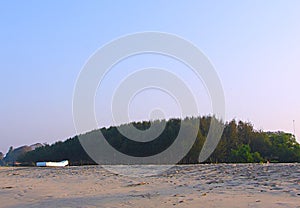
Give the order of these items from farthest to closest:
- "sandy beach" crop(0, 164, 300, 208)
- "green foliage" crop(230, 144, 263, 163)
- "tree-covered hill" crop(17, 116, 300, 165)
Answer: "tree-covered hill" crop(17, 116, 300, 165), "green foliage" crop(230, 144, 263, 163), "sandy beach" crop(0, 164, 300, 208)

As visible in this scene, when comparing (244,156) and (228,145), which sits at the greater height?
(228,145)

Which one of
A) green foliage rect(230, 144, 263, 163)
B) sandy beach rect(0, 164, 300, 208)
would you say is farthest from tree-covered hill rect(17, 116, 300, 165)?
sandy beach rect(0, 164, 300, 208)

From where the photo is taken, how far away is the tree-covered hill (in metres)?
27.7

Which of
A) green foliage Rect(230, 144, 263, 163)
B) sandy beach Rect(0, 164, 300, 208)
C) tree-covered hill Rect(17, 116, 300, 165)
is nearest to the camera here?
sandy beach Rect(0, 164, 300, 208)

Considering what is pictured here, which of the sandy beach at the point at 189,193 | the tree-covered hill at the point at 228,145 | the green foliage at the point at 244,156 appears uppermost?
the tree-covered hill at the point at 228,145

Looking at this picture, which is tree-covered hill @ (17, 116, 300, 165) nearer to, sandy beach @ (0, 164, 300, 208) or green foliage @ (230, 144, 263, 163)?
green foliage @ (230, 144, 263, 163)

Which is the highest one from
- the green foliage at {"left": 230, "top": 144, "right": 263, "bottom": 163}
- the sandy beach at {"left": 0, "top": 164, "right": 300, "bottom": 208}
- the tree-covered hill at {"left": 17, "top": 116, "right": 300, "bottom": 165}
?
the tree-covered hill at {"left": 17, "top": 116, "right": 300, "bottom": 165}

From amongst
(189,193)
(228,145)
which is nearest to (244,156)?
(228,145)

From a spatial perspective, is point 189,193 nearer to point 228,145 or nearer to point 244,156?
point 244,156

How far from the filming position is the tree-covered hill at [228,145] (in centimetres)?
2767

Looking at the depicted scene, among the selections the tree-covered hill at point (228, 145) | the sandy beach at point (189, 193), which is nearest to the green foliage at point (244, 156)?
the tree-covered hill at point (228, 145)

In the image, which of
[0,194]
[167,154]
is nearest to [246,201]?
[0,194]

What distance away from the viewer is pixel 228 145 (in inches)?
1216

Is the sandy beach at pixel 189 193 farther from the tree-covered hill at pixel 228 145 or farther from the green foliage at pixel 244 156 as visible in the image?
the tree-covered hill at pixel 228 145
